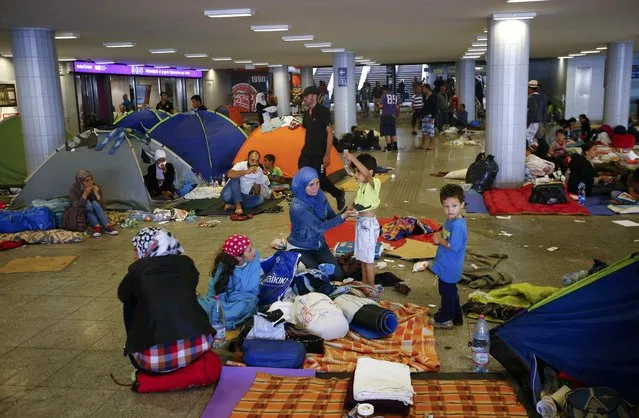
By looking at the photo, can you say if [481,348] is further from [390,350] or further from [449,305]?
[449,305]

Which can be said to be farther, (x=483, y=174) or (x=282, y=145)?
(x=282, y=145)

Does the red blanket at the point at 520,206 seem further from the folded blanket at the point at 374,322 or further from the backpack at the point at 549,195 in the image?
the folded blanket at the point at 374,322

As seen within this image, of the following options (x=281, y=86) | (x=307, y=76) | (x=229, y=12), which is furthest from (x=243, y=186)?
(x=307, y=76)

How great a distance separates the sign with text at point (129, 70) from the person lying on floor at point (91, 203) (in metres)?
14.2

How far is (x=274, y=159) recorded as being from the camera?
12523mm

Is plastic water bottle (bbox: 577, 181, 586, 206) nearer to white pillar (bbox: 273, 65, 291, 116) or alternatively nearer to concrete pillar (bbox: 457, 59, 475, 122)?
concrete pillar (bbox: 457, 59, 475, 122)

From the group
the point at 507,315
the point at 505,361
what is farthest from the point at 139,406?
the point at 507,315

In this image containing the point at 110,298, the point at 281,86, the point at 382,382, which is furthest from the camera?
the point at 281,86

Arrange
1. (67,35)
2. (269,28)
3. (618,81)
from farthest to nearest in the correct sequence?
(618,81)
(67,35)
(269,28)

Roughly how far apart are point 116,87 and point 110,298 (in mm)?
20344

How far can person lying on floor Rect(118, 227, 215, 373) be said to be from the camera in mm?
4176

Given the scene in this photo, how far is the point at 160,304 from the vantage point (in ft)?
13.8

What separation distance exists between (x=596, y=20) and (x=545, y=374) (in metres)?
11.0

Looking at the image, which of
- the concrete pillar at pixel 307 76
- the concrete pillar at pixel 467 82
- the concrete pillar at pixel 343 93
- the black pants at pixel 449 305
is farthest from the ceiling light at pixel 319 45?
the concrete pillar at pixel 307 76
